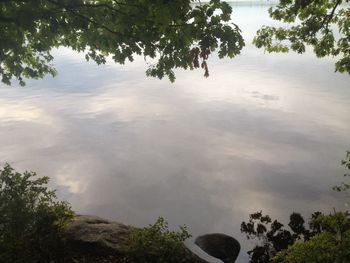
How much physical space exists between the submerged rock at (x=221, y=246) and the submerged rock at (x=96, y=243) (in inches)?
155

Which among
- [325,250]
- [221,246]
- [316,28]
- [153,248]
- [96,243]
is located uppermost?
[316,28]

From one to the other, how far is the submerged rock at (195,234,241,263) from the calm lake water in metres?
0.43

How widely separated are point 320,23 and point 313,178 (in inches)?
332

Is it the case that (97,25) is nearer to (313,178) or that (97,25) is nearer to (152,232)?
(152,232)

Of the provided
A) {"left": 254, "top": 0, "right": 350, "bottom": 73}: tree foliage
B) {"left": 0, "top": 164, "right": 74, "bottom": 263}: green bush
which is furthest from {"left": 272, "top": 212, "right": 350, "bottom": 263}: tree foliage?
{"left": 254, "top": 0, "right": 350, "bottom": 73}: tree foliage

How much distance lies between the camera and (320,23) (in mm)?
13406

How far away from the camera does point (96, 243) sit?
784 centimetres

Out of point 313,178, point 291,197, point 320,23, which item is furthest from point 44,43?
point 313,178

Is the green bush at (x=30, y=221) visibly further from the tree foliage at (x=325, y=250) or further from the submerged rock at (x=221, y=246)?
the submerged rock at (x=221, y=246)

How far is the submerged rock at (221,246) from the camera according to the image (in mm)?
11750

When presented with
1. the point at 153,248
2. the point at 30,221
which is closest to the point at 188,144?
the point at 153,248

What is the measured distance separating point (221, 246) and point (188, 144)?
11743 millimetres

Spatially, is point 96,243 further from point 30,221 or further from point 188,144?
point 188,144

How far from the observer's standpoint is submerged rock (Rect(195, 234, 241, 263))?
38.5 ft
